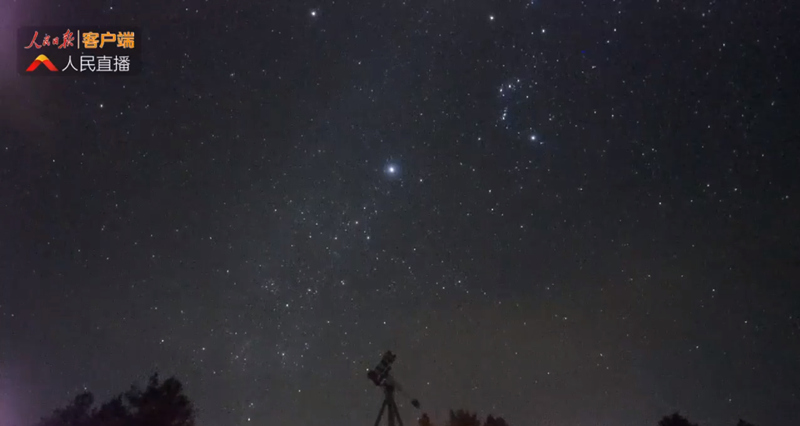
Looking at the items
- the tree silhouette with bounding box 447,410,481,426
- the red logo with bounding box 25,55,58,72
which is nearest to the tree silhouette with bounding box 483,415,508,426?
the tree silhouette with bounding box 447,410,481,426

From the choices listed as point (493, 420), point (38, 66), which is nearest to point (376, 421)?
point (38, 66)

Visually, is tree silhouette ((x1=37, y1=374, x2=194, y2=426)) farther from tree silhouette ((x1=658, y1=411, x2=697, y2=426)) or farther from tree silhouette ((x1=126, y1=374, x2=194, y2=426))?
tree silhouette ((x1=658, y1=411, x2=697, y2=426))

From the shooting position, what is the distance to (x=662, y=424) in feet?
89.3

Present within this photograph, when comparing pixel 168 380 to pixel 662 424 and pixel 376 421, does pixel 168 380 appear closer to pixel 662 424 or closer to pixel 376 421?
pixel 376 421

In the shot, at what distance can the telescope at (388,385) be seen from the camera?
15016mm

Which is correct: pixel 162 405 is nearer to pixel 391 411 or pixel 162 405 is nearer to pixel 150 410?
pixel 150 410

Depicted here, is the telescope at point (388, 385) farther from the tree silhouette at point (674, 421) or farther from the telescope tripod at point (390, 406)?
the tree silhouette at point (674, 421)

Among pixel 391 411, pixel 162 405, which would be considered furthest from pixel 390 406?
pixel 162 405

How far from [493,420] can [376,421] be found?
57.7 feet

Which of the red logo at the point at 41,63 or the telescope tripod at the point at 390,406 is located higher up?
the red logo at the point at 41,63

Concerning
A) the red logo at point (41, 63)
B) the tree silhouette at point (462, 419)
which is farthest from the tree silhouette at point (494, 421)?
the red logo at point (41, 63)

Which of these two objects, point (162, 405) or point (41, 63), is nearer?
point (41, 63)

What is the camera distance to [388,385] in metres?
15.7

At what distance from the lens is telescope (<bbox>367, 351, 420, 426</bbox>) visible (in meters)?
15.0
